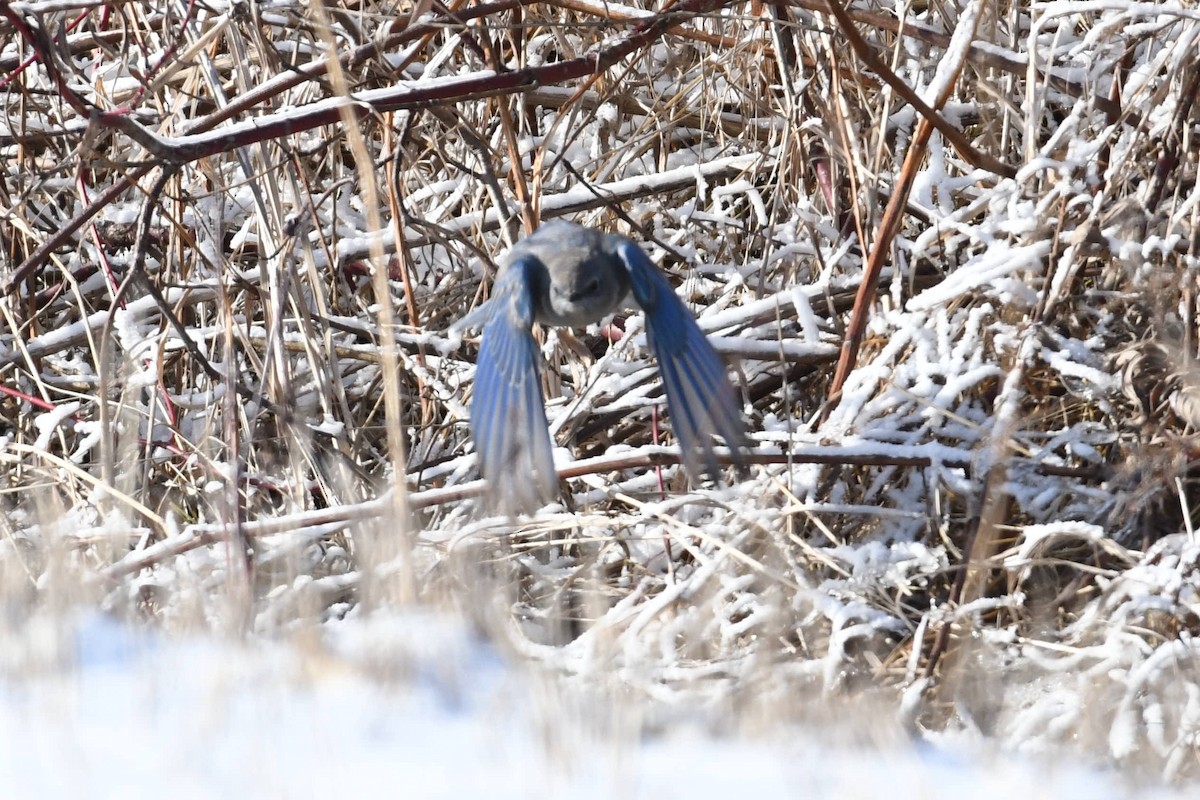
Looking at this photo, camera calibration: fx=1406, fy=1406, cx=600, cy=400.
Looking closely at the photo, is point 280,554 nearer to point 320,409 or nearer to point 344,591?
point 344,591

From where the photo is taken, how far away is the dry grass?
240 centimetres

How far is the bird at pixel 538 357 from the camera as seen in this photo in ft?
7.19

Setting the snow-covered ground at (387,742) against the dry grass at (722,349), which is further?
the dry grass at (722,349)

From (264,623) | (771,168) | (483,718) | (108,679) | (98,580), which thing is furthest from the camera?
(771,168)

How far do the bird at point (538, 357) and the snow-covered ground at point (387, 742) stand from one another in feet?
1.58

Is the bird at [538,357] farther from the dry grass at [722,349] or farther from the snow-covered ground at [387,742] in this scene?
the snow-covered ground at [387,742]

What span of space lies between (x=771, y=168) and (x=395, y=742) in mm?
2270

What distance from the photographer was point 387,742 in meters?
1.49

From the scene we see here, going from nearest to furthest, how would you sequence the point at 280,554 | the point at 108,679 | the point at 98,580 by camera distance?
the point at 108,679 → the point at 98,580 → the point at 280,554

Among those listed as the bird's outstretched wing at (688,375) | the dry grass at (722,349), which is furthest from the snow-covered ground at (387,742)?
the bird's outstretched wing at (688,375)

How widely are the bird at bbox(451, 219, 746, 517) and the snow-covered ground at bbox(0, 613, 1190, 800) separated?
480mm

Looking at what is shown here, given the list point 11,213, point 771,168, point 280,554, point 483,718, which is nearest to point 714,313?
point 771,168

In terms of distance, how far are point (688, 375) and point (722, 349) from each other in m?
0.45

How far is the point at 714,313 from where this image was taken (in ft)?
10.6
